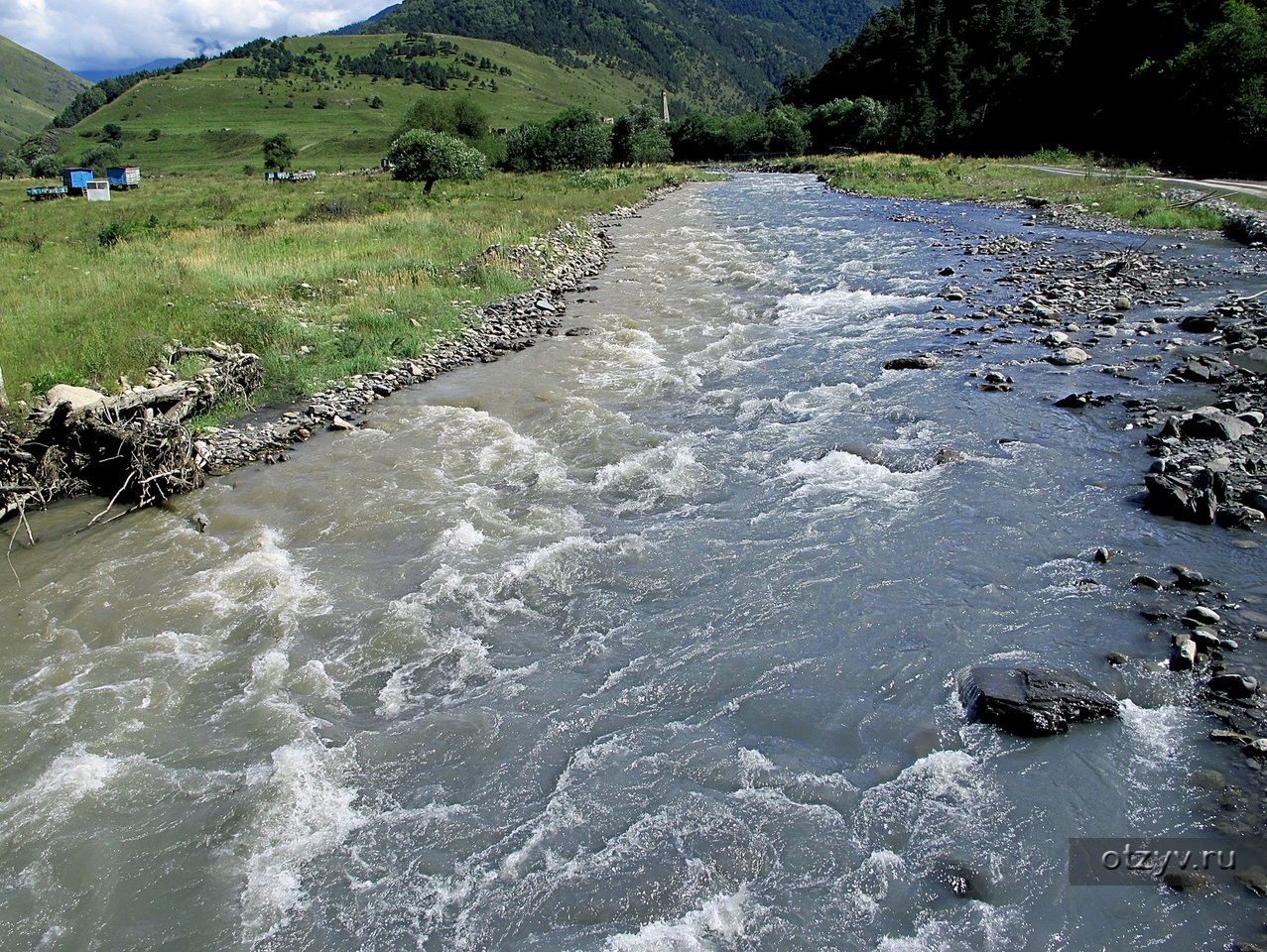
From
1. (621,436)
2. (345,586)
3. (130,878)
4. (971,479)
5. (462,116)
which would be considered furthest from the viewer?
(462,116)

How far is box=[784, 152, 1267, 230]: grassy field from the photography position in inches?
1284

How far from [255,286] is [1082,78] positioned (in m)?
80.2

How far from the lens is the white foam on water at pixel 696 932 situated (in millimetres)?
5219

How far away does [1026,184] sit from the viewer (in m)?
48.2

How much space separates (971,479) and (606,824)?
26.4 feet

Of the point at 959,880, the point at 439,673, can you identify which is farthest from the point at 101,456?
the point at 959,880

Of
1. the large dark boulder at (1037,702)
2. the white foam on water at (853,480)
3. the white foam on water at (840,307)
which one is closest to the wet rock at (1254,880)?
the large dark boulder at (1037,702)

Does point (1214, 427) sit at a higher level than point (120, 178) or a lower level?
lower

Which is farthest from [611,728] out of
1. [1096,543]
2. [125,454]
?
[125,454]

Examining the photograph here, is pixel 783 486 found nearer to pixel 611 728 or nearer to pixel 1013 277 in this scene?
pixel 611 728

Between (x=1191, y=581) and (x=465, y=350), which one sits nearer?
(x=1191, y=581)

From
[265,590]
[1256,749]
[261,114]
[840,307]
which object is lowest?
[1256,749]

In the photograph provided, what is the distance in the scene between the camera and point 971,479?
1162 centimetres

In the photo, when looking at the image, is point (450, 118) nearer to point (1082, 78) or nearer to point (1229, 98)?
point (1082, 78)
